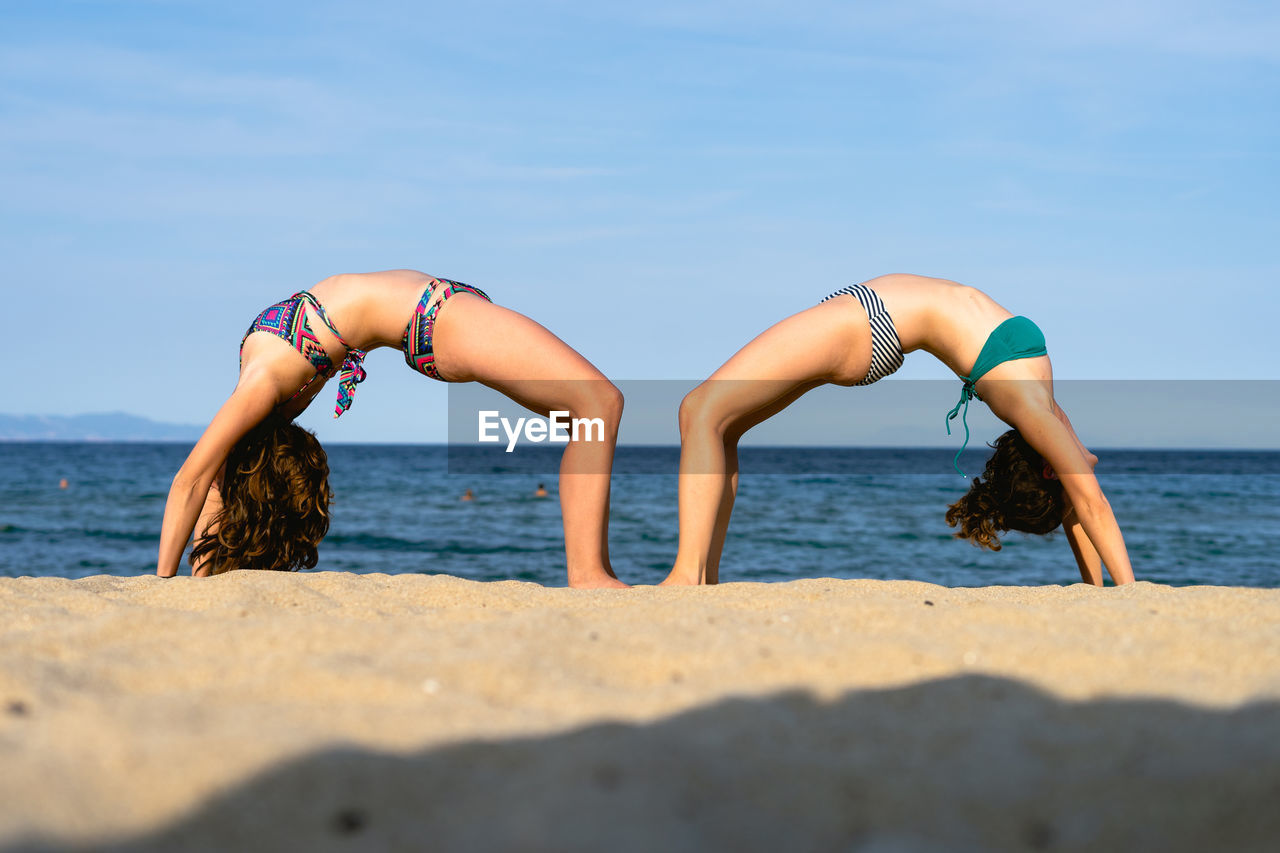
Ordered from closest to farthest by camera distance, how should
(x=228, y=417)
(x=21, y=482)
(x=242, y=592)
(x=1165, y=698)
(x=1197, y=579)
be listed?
(x=1165, y=698)
(x=242, y=592)
(x=228, y=417)
(x=1197, y=579)
(x=21, y=482)

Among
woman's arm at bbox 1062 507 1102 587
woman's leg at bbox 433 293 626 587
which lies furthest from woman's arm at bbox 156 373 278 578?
woman's arm at bbox 1062 507 1102 587

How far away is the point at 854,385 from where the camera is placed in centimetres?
446

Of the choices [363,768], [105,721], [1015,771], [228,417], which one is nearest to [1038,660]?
[1015,771]

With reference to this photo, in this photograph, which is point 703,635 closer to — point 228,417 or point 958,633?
point 958,633

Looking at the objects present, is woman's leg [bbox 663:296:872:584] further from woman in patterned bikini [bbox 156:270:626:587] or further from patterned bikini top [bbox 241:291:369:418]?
patterned bikini top [bbox 241:291:369:418]

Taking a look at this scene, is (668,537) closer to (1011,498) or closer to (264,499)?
(1011,498)

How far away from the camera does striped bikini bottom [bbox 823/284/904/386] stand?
4.21 meters

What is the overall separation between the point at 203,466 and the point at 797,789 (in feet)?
10.5

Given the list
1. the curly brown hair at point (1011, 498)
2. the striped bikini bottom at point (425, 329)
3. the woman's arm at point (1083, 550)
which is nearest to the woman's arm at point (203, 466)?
the striped bikini bottom at point (425, 329)

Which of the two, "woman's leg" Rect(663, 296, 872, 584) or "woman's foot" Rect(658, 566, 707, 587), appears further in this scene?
"woman's leg" Rect(663, 296, 872, 584)

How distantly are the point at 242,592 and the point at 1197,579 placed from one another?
10975mm

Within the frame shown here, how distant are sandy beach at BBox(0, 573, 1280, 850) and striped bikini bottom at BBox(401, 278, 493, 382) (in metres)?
1.80

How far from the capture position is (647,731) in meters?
1.78

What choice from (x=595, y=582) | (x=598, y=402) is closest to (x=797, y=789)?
(x=595, y=582)
